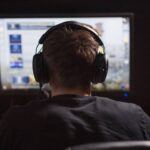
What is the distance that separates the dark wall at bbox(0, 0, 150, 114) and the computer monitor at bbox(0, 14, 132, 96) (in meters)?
0.13

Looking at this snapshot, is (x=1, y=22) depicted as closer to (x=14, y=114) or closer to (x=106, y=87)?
(x=106, y=87)

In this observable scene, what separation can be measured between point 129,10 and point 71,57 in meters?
1.04

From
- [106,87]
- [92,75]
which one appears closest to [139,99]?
[106,87]


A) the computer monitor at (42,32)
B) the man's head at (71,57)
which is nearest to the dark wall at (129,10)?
the computer monitor at (42,32)

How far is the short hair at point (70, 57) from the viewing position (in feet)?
3.60

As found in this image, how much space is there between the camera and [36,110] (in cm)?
105

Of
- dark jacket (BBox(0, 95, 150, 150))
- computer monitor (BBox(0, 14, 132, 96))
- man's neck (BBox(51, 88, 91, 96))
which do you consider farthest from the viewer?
computer monitor (BBox(0, 14, 132, 96))

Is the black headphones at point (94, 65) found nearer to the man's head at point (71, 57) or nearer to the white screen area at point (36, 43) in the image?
the man's head at point (71, 57)

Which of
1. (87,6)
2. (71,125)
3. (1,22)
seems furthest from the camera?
(87,6)

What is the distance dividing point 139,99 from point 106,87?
0.27 m

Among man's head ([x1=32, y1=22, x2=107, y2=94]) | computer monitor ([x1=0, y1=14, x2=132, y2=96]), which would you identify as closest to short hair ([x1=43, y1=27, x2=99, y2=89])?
man's head ([x1=32, y1=22, x2=107, y2=94])

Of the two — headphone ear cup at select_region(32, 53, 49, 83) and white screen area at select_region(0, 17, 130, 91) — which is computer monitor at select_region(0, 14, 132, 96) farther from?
headphone ear cup at select_region(32, 53, 49, 83)

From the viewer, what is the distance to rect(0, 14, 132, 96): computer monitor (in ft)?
6.18

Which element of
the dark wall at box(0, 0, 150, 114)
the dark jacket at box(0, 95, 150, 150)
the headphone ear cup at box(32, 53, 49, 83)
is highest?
the dark wall at box(0, 0, 150, 114)
